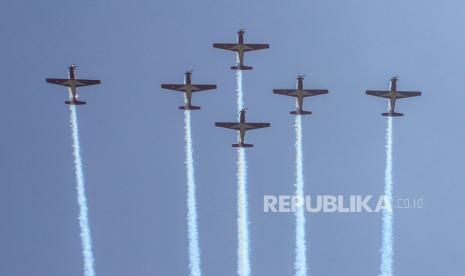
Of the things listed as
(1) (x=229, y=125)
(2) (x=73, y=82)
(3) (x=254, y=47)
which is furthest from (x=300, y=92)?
(2) (x=73, y=82)

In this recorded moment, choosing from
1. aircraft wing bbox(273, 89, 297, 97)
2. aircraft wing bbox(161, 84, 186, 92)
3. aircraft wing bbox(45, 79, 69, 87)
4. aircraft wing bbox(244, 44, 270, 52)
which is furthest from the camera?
aircraft wing bbox(244, 44, 270, 52)

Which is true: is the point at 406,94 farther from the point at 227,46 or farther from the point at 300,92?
the point at 227,46

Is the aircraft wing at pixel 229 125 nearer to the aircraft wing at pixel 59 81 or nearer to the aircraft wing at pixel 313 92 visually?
the aircraft wing at pixel 313 92

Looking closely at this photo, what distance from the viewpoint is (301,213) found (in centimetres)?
7406

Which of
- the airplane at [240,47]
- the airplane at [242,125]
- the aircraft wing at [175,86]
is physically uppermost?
the airplane at [240,47]

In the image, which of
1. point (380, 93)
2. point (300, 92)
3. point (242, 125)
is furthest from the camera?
point (380, 93)

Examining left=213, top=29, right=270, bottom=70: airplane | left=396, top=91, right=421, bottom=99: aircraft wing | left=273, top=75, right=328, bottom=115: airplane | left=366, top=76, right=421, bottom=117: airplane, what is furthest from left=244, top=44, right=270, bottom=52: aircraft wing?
left=396, top=91, right=421, bottom=99: aircraft wing

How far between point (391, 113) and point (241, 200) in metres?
18.1

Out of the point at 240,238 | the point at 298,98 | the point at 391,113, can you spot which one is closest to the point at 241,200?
the point at 240,238

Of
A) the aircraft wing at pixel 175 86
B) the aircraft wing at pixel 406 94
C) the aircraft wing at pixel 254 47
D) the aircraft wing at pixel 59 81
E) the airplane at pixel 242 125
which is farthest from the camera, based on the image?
the aircraft wing at pixel 406 94

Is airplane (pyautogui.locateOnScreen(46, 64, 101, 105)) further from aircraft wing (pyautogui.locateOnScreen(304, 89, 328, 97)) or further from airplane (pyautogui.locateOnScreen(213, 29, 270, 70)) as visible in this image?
aircraft wing (pyautogui.locateOnScreen(304, 89, 328, 97))

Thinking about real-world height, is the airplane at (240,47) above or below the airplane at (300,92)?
above

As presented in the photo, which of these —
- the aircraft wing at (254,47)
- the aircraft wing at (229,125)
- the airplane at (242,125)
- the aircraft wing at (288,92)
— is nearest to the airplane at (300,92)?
the aircraft wing at (288,92)

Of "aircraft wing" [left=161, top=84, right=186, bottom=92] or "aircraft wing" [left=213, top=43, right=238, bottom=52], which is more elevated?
"aircraft wing" [left=213, top=43, right=238, bottom=52]
